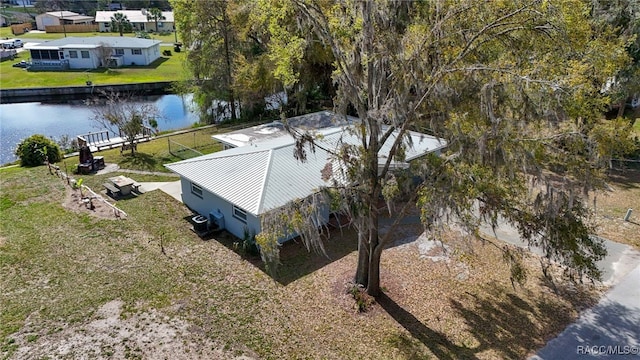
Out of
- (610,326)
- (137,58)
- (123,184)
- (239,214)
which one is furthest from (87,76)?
(610,326)

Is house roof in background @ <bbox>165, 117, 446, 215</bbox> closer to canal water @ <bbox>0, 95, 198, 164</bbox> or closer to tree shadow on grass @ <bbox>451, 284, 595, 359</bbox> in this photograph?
tree shadow on grass @ <bbox>451, 284, 595, 359</bbox>

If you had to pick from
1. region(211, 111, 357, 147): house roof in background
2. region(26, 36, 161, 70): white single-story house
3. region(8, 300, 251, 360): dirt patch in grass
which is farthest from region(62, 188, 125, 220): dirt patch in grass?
region(26, 36, 161, 70): white single-story house

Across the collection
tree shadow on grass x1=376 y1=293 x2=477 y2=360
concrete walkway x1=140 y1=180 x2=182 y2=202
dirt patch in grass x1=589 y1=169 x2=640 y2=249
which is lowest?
tree shadow on grass x1=376 y1=293 x2=477 y2=360

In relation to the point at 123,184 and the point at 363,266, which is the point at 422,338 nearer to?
the point at 363,266

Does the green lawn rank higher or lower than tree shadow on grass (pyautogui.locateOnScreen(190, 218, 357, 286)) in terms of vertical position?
higher

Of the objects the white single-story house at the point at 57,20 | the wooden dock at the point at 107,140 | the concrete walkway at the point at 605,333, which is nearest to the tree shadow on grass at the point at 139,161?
the wooden dock at the point at 107,140

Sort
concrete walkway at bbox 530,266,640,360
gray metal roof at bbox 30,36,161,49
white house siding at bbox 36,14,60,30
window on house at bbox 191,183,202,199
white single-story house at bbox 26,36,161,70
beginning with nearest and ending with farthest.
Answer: concrete walkway at bbox 530,266,640,360
window on house at bbox 191,183,202,199
white single-story house at bbox 26,36,161,70
gray metal roof at bbox 30,36,161,49
white house siding at bbox 36,14,60,30

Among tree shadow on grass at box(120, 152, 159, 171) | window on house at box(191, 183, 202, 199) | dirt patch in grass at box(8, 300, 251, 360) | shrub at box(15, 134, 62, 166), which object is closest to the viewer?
dirt patch in grass at box(8, 300, 251, 360)
